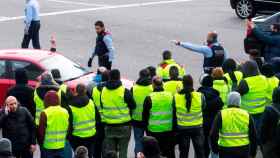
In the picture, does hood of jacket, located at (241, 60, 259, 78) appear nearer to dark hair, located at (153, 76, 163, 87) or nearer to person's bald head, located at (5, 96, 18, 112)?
dark hair, located at (153, 76, 163, 87)

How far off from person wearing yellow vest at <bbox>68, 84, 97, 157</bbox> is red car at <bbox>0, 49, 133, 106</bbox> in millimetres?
3724

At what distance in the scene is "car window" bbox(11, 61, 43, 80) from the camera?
18297mm

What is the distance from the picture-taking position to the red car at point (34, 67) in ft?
60.0

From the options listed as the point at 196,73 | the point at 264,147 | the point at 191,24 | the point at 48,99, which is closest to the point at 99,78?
the point at 48,99

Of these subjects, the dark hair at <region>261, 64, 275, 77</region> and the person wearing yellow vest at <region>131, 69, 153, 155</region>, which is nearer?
the person wearing yellow vest at <region>131, 69, 153, 155</region>

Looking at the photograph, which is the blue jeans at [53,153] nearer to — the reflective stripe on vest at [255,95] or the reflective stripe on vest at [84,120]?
the reflective stripe on vest at [84,120]

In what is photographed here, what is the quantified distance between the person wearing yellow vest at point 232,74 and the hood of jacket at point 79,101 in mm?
2900

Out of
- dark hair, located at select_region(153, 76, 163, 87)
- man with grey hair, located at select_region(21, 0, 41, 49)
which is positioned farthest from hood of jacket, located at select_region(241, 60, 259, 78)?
man with grey hair, located at select_region(21, 0, 41, 49)

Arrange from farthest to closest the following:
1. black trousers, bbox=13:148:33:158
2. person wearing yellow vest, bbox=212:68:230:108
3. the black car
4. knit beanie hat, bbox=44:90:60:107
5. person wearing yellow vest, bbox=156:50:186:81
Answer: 1. the black car
2. person wearing yellow vest, bbox=156:50:186:81
3. person wearing yellow vest, bbox=212:68:230:108
4. black trousers, bbox=13:148:33:158
5. knit beanie hat, bbox=44:90:60:107

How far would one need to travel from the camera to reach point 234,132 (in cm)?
1378

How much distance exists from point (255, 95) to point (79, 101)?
322 cm

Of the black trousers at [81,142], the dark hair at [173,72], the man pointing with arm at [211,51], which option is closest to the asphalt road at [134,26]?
the man pointing with arm at [211,51]

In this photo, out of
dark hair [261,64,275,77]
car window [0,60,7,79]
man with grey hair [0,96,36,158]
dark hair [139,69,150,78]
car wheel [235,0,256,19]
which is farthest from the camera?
car wheel [235,0,256,19]

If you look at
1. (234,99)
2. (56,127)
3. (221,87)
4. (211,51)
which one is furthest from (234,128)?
(211,51)
